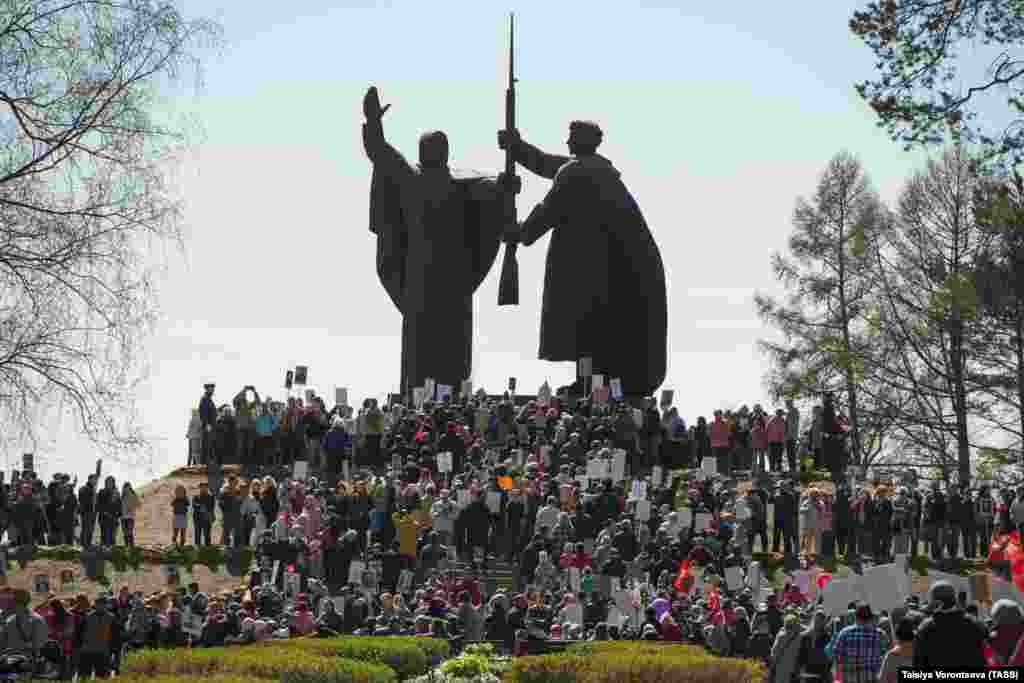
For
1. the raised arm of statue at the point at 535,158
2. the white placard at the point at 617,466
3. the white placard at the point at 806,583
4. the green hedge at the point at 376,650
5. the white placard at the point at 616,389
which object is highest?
the raised arm of statue at the point at 535,158

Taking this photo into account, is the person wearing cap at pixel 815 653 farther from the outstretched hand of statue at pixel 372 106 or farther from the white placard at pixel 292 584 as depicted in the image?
the outstretched hand of statue at pixel 372 106

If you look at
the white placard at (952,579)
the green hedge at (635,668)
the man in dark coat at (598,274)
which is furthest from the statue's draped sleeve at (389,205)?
the green hedge at (635,668)

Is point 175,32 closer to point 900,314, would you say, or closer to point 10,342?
point 10,342

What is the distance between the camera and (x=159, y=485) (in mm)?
40750

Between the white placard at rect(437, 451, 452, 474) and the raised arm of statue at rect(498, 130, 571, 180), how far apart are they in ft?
29.3

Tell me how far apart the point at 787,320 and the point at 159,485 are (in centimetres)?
1996

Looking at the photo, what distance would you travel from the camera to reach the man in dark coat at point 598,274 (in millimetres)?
41875

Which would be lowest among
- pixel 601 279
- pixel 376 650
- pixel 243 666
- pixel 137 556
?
pixel 243 666

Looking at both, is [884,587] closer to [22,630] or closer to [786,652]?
[786,652]

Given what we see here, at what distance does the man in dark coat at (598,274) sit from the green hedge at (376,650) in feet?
57.9

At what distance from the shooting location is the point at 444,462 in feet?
117

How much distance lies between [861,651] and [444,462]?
18.3 m

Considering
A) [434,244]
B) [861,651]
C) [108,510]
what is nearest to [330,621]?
[108,510]

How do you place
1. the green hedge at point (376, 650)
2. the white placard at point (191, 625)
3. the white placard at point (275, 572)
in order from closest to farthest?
1. the green hedge at point (376, 650)
2. the white placard at point (191, 625)
3. the white placard at point (275, 572)
